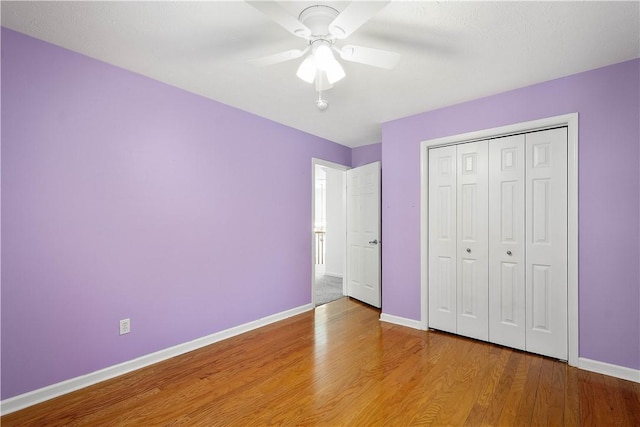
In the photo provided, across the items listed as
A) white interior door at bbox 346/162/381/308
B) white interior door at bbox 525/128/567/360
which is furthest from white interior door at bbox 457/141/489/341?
white interior door at bbox 346/162/381/308

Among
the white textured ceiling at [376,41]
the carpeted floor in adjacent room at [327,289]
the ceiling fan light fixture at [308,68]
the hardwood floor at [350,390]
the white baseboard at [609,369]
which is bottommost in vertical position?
the carpeted floor in adjacent room at [327,289]

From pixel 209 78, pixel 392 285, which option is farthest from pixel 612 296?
pixel 209 78

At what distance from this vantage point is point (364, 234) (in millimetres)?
4516

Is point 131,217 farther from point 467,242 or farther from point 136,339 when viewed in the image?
point 467,242

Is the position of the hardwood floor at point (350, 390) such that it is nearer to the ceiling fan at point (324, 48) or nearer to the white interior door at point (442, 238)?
the white interior door at point (442, 238)

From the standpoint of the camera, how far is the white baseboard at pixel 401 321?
348 cm

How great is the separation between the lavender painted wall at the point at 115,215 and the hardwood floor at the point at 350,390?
0.37 m

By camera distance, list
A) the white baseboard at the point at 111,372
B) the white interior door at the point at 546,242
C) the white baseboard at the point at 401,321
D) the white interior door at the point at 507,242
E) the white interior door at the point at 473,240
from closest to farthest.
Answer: the white baseboard at the point at 111,372
the white interior door at the point at 546,242
the white interior door at the point at 507,242
the white interior door at the point at 473,240
the white baseboard at the point at 401,321

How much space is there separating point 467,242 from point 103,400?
3.41 metres

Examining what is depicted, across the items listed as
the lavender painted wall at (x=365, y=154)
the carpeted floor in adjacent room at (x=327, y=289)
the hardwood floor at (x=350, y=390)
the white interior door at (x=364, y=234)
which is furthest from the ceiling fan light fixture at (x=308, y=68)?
the carpeted floor in adjacent room at (x=327, y=289)

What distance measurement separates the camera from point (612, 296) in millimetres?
2418

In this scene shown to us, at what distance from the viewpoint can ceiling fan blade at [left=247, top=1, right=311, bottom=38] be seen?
127cm

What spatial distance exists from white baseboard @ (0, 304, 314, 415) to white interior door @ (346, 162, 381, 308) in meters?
1.62

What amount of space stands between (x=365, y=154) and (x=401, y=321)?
2.65m
